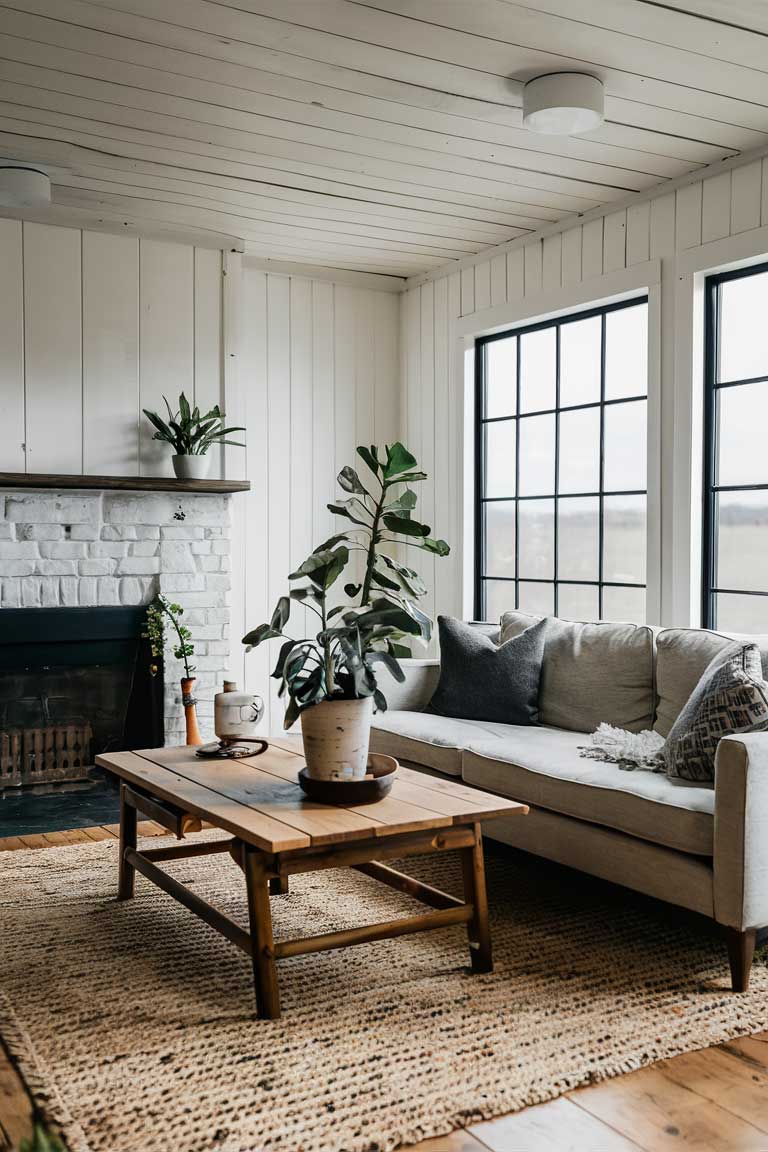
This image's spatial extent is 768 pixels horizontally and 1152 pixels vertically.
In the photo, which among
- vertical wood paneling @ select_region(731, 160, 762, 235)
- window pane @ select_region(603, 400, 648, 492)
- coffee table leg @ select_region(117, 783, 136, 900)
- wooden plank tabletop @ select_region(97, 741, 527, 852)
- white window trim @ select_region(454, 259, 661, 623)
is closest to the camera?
wooden plank tabletop @ select_region(97, 741, 527, 852)

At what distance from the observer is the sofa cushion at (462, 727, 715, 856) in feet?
8.93

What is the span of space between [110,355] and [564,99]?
2.43m

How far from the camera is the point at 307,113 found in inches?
137

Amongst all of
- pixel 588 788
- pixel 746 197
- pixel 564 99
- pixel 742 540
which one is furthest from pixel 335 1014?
pixel 746 197

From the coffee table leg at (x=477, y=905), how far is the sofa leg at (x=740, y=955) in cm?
60

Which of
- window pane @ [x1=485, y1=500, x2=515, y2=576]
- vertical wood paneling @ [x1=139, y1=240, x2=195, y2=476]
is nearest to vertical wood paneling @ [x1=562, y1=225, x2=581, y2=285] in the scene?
window pane @ [x1=485, y1=500, x2=515, y2=576]

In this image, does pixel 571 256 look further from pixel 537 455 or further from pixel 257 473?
pixel 257 473

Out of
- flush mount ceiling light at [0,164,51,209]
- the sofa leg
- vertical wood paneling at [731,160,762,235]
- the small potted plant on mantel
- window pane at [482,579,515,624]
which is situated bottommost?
the sofa leg

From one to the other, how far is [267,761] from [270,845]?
2.85ft

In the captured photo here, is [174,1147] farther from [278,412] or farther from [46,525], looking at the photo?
[278,412]

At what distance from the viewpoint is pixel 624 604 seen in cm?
454

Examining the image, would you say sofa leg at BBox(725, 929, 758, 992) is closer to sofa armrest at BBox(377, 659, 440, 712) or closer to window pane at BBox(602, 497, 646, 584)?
sofa armrest at BBox(377, 659, 440, 712)

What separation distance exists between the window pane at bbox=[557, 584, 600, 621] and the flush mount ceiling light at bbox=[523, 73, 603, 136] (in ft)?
6.86

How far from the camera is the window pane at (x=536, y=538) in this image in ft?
16.3
